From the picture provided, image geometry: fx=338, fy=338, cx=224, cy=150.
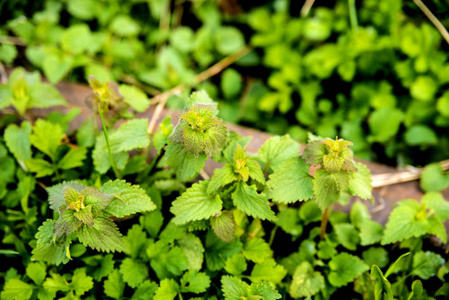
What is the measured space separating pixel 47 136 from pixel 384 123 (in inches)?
90.7

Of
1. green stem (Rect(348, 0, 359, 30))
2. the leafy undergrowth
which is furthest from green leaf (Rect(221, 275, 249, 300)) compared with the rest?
green stem (Rect(348, 0, 359, 30))

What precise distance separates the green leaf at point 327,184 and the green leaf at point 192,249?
63 centimetres

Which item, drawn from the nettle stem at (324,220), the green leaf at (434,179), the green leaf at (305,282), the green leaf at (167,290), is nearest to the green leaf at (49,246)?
the green leaf at (167,290)

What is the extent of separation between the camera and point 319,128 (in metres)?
2.73

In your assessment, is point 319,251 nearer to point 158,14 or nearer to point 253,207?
point 253,207

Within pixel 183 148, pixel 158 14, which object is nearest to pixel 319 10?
pixel 158 14

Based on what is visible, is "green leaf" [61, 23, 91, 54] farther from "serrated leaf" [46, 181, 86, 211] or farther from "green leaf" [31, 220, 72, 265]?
"green leaf" [31, 220, 72, 265]

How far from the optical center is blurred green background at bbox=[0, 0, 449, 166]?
2559 mm

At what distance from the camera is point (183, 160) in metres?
1.58

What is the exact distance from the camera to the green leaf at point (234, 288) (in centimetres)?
151

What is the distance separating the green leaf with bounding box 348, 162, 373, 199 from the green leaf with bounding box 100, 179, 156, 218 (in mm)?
916

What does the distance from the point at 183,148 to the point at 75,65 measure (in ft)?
5.27

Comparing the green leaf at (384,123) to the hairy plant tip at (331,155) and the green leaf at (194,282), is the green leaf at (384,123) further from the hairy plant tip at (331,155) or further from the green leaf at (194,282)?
the green leaf at (194,282)

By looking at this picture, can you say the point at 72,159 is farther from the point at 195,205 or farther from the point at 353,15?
the point at 353,15
